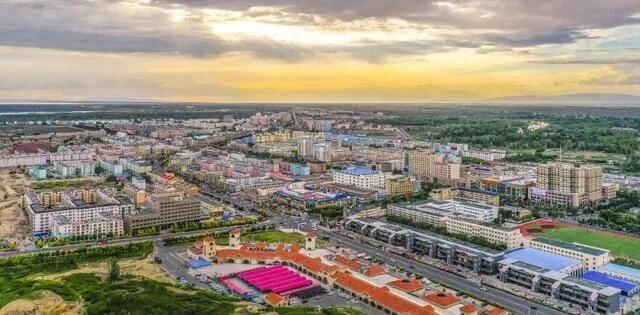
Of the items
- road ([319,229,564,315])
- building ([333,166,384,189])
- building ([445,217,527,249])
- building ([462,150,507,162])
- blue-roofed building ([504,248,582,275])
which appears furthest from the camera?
building ([462,150,507,162])

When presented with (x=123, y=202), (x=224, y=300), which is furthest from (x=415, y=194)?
(x=224, y=300)

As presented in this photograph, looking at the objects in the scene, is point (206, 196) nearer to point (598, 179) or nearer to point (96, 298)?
point (96, 298)

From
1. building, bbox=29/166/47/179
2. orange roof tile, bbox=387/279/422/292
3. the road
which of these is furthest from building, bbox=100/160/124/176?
orange roof tile, bbox=387/279/422/292

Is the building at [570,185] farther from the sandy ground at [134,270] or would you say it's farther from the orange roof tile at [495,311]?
the sandy ground at [134,270]

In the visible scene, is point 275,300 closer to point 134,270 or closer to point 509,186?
point 134,270

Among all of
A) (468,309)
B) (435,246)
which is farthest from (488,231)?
(468,309)

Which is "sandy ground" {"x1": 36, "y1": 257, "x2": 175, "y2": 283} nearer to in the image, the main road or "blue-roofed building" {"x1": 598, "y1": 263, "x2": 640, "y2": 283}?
the main road
